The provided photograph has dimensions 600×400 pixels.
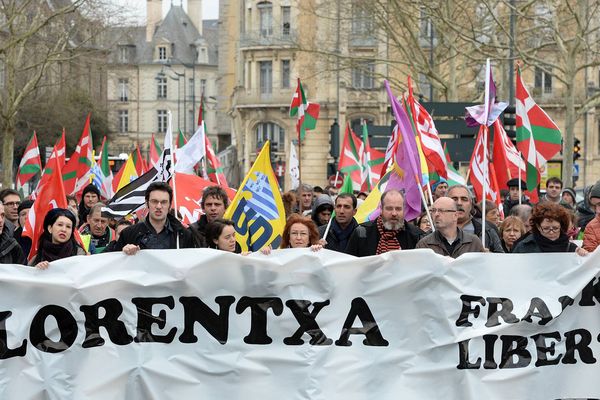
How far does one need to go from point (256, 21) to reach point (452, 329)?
6711 cm

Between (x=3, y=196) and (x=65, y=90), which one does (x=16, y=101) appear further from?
(x=65, y=90)

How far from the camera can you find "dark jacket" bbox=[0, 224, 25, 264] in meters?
8.73

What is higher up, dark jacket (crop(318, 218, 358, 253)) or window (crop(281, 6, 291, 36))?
window (crop(281, 6, 291, 36))

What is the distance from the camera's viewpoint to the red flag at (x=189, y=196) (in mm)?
12359

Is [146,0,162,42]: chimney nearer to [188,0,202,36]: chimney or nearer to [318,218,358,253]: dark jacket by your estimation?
[188,0,202,36]: chimney

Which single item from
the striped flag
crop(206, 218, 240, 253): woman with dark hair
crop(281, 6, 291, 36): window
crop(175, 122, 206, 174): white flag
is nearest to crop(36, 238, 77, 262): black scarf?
crop(206, 218, 240, 253): woman with dark hair

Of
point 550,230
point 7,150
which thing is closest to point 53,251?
point 550,230

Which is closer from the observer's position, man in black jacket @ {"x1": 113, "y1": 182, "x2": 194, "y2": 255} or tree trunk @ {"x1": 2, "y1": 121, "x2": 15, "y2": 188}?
man in black jacket @ {"x1": 113, "y1": 182, "x2": 194, "y2": 255}

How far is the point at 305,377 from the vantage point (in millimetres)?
7879

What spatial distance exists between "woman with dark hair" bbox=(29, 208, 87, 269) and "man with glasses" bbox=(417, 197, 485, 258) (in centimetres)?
218

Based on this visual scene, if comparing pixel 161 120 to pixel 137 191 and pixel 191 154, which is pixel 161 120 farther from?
pixel 137 191

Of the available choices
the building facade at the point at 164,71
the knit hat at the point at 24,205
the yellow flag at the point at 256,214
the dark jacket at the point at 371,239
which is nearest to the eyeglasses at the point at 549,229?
the dark jacket at the point at 371,239

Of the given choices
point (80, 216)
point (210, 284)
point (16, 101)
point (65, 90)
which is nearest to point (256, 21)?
point (65, 90)

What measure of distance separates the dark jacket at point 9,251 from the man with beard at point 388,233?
2.16m
